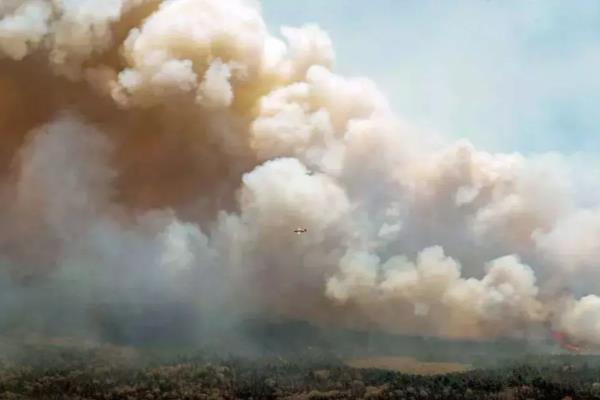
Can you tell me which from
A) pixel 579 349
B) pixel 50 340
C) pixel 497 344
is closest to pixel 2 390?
pixel 50 340

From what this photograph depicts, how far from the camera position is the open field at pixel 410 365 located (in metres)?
21.2

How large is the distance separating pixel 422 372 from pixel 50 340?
33.0ft

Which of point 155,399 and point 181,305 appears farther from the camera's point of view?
point 181,305

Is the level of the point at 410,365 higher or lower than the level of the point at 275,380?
higher

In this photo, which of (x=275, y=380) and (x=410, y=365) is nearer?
(x=275, y=380)

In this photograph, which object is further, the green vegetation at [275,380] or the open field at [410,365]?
the open field at [410,365]

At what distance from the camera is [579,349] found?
21031 millimetres

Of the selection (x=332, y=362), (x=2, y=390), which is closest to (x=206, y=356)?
(x=332, y=362)

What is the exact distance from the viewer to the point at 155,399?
20781 millimetres

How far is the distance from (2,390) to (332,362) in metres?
8.46

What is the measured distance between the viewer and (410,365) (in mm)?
21328

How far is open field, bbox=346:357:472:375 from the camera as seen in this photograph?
21.2 m

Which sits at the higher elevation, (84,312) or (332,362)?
(84,312)

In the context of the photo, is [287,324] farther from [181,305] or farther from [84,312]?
[84,312]
